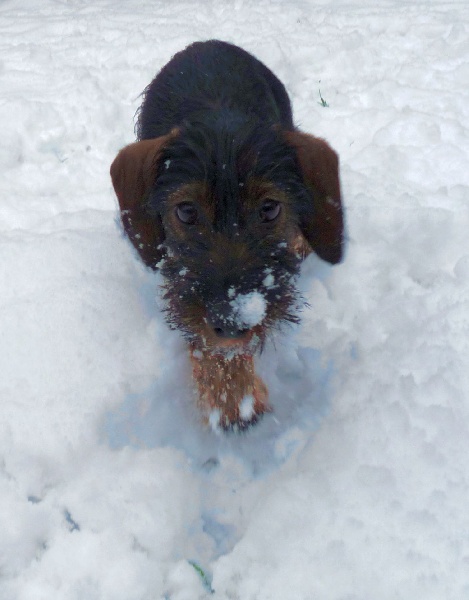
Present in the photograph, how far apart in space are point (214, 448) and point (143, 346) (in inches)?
21.4

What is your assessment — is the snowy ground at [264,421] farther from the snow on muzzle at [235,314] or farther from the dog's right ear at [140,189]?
the snow on muzzle at [235,314]

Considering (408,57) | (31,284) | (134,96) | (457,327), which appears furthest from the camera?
(408,57)

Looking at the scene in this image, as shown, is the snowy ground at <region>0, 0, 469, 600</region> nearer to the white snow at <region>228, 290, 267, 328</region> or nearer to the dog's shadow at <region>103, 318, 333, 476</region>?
the dog's shadow at <region>103, 318, 333, 476</region>

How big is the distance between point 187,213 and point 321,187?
1.77 ft

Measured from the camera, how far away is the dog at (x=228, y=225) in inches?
69.6

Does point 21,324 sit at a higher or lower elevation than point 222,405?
higher

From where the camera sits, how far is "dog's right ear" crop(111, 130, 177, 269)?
2.08 m

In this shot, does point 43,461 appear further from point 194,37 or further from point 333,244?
point 194,37

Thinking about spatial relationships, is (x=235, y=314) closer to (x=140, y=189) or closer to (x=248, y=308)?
(x=248, y=308)

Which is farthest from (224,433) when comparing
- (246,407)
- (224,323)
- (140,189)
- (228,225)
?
(140,189)

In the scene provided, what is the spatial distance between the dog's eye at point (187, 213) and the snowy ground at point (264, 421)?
0.64 metres

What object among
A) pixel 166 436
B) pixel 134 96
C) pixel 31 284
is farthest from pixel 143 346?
pixel 134 96

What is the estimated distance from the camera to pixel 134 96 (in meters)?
3.97

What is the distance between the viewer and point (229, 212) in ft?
6.03
